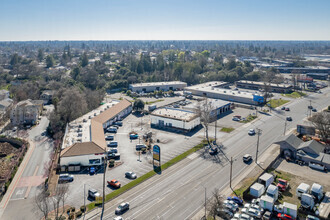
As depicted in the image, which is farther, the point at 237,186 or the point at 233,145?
the point at 233,145

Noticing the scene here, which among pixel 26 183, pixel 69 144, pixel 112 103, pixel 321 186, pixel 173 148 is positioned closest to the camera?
pixel 321 186

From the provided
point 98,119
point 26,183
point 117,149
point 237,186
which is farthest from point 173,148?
point 26,183

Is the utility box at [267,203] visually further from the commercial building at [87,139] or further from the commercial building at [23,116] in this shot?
the commercial building at [23,116]

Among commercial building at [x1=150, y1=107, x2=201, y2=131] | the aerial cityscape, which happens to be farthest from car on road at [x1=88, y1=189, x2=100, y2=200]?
commercial building at [x1=150, y1=107, x2=201, y2=131]

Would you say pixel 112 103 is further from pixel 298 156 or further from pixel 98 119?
pixel 298 156

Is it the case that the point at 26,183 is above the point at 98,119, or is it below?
below

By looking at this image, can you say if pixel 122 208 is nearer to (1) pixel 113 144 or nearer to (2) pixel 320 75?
(1) pixel 113 144

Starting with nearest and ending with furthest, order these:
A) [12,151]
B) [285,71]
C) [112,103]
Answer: [12,151] → [112,103] → [285,71]
